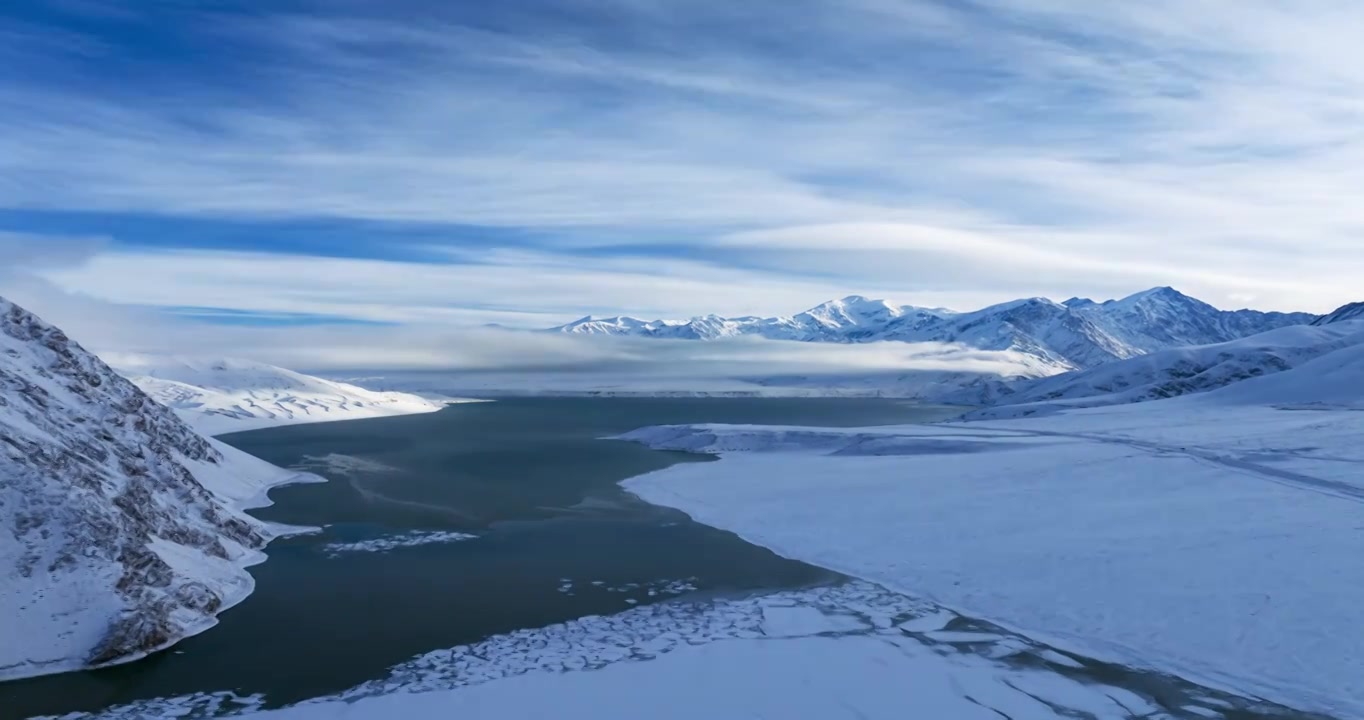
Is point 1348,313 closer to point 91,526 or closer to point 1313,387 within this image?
point 1313,387

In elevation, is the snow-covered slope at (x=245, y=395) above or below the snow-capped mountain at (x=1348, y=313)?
below

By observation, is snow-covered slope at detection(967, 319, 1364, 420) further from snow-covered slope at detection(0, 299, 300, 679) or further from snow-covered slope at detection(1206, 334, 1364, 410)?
snow-covered slope at detection(0, 299, 300, 679)

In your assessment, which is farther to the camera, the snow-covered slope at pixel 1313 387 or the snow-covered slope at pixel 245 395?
the snow-covered slope at pixel 245 395

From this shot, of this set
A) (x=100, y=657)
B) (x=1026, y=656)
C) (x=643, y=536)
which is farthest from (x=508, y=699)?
(x=643, y=536)

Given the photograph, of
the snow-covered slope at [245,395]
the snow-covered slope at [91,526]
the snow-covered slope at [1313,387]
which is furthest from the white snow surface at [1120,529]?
the snow-covered slope at [245,395]

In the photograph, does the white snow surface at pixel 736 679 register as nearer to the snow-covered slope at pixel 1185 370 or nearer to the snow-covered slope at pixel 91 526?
the snow-covered slope at pixel 91 526

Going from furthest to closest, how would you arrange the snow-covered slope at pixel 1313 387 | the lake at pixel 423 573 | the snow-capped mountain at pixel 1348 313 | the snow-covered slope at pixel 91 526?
the snow-capped mountain at pixel 1348 313
the snow-covered slope at pixel 1313 387
the snow-covered slope at pixel 91 526
the lake at pixel 423 573

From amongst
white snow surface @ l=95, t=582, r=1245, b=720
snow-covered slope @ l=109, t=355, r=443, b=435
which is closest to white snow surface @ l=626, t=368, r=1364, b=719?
white snow surface @ l=95, t=582, r=1245, b=720

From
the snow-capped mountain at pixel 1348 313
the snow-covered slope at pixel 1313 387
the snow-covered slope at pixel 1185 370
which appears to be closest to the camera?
the snow-covered slope at pixel 1313 387

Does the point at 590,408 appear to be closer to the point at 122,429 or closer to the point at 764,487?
the point at 764,487
